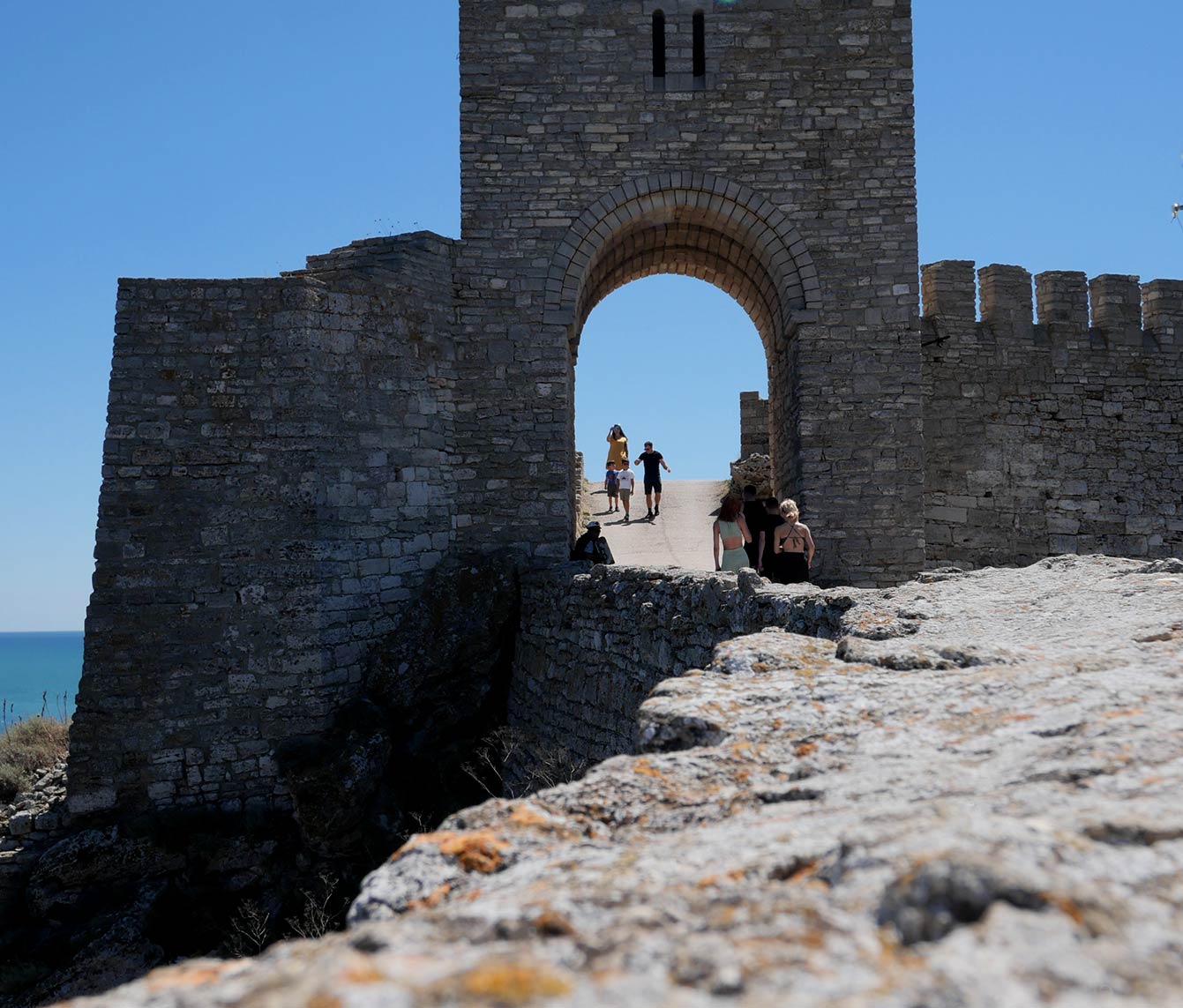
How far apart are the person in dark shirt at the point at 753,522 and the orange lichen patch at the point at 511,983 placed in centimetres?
850

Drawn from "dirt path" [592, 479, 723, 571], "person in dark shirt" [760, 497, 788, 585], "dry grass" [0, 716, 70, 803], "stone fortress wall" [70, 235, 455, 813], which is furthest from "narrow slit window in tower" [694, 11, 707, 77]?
"dry grass" [0, 716, 70, 803]

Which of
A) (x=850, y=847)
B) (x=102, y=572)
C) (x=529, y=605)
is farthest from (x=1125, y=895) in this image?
(x=102, y=572)

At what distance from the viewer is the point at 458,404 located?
10680 mm

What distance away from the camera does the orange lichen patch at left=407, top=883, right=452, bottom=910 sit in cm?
202

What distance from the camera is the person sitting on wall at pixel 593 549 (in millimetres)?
10375

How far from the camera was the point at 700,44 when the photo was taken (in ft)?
36.5

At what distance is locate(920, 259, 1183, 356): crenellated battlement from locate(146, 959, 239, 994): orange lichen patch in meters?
11.0

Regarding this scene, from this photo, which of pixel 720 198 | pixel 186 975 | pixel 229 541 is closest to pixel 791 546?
pixel 720 198

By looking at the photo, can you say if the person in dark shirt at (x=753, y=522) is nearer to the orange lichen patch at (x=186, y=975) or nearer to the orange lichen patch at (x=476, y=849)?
the orange lichen patch at (x=476, y=849)

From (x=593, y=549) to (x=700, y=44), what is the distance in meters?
5.95

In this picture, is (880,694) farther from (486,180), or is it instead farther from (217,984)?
(486,180)

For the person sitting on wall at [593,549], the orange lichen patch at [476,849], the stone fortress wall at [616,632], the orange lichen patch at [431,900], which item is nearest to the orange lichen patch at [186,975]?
the orange lichen patch at [431,900]

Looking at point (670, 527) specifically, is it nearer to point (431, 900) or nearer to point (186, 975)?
point (431, 900)

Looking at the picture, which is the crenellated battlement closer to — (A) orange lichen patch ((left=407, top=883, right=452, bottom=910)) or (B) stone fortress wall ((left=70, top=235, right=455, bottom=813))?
(B) stone fortress wall ((left=70, top=235, right=455, bottom=813))
